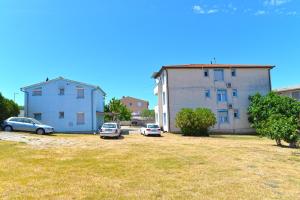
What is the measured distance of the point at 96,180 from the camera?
9.45 meters

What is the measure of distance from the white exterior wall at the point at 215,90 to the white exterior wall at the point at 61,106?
11.3 metres

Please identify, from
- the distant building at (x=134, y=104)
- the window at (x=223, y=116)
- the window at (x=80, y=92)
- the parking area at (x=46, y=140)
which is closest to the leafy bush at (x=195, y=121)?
the window at (x=223, y=116)

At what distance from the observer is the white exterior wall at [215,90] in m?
39.3

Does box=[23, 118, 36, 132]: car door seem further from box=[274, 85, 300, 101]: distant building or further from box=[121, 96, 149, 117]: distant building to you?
box=[121, 96, 149, 117]: distant building

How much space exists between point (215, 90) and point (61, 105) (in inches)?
849

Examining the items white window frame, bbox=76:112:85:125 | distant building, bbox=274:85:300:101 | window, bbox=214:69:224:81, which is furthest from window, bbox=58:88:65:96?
distant building, bbox=274:85:300:101

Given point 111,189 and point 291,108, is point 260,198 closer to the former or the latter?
point 111,189

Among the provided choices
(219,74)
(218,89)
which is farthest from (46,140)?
(219,74)

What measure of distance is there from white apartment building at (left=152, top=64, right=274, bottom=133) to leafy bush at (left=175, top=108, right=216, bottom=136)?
484 centimetres

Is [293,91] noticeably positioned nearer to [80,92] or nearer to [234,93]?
[234,93]

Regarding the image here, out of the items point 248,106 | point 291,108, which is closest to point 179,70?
point 248,106

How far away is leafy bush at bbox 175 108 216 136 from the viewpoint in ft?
109

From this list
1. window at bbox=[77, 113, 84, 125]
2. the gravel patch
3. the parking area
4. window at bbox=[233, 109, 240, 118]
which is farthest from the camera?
window at bbox=[233, 109, 240, 118]

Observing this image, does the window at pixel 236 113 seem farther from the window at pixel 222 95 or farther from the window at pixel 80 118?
the window at pixel 80 118
